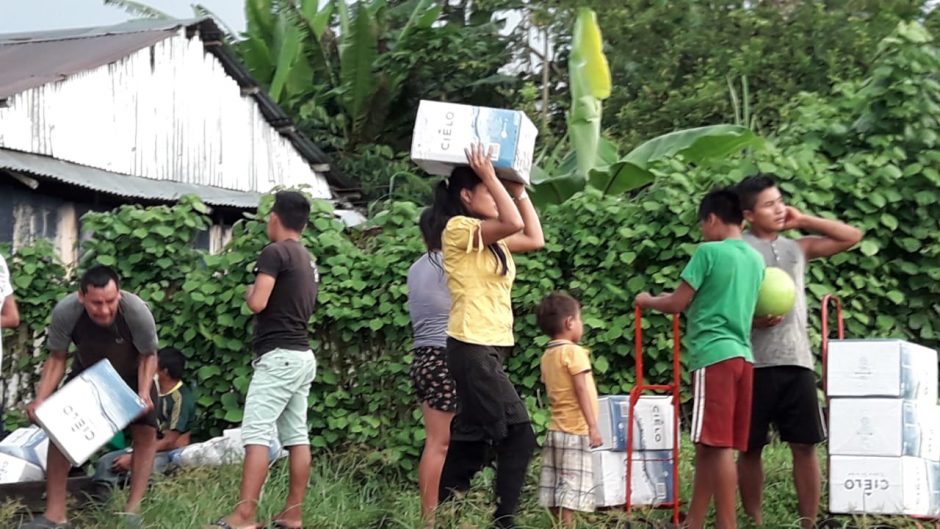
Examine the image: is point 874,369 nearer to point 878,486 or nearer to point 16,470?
point 878,486

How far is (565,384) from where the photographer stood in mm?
5387

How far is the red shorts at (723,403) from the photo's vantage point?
480cm

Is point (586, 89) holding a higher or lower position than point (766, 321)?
higher

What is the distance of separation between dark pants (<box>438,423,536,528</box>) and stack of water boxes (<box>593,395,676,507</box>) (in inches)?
29.4

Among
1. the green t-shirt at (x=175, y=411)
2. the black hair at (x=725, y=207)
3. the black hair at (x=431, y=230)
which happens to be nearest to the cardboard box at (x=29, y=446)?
the green t-shirt at (x=175, y=411)

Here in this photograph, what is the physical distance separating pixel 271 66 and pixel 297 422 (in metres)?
12.4

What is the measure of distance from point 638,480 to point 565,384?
2.00ft

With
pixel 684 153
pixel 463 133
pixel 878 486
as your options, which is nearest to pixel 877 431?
pixel 878 486

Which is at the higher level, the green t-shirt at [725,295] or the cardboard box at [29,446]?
the green t-shirt at [725,295]

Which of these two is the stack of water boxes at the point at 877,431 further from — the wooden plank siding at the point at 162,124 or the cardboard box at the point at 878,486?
the wooden plank siding at the point at 162,124

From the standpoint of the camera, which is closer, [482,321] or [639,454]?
[482,321]

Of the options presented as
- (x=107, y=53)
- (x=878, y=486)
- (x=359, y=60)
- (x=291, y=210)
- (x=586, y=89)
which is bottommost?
(x=878, y=486)

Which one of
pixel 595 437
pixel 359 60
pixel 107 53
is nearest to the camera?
pixel 595 437

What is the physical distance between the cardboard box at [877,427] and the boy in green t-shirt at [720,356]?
46 centimetres
